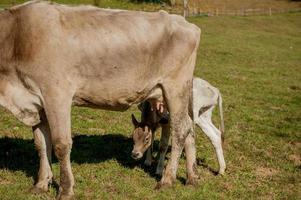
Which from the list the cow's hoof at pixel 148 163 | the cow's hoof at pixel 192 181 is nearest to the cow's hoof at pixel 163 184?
the cow's hoof at pixel 192 181

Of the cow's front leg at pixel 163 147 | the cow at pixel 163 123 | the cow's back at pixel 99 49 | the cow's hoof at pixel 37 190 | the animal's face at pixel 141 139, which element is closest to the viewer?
the cow's back at pixel 99 49

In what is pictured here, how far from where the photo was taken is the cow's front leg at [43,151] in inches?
302

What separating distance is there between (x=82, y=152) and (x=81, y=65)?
3232 mm

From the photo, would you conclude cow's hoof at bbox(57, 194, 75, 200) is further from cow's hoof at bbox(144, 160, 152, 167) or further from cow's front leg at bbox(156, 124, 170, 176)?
cow's hoof at bbox(144, 160, 152, 167)

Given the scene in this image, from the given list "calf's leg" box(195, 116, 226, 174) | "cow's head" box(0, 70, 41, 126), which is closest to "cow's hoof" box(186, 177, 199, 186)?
"calf's leg" box(195, 116, 226, 174)

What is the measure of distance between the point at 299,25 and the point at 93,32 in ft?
157

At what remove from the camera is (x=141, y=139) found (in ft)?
28.1

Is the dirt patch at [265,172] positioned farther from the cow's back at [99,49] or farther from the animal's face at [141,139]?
the cow's back at [99,49]

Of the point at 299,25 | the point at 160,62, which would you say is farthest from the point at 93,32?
the point at 299,25

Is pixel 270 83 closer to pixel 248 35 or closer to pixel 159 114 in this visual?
pixel 159 114

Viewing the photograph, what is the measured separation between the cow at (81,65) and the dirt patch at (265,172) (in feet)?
6.67

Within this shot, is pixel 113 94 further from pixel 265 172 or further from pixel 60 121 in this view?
pixel 265 172

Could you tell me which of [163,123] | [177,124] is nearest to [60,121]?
[177,124]

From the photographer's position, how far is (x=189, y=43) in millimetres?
7781
